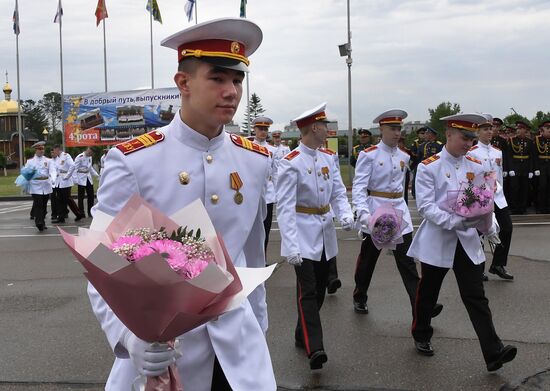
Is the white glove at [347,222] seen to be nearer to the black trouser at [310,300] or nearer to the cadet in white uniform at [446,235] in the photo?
the black trouser at [310,300]

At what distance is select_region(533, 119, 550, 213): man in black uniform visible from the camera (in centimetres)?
1480

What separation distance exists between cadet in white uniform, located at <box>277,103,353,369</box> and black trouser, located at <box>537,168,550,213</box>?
1055 centimetres

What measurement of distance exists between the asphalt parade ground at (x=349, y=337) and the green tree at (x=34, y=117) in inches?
4081

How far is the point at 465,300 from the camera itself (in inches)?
192

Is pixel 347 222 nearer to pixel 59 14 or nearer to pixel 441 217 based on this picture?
pixel 441 217

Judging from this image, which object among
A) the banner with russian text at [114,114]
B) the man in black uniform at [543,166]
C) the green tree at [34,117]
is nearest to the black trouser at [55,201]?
the banner with russian text at [114,114]

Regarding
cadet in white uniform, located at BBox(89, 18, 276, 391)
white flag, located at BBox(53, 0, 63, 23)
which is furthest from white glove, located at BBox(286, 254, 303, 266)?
white flag, located at BBox(53, 0, 63, 23)

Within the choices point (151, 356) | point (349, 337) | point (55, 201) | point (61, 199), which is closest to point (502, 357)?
point (349, 337)

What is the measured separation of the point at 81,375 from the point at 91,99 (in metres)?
24.4

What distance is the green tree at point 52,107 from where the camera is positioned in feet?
360

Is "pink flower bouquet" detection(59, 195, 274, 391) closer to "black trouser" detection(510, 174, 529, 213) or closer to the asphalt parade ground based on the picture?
the asphalt parade ground

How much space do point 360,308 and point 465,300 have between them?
1821 mm

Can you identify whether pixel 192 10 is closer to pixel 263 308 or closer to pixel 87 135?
pixel 87 135

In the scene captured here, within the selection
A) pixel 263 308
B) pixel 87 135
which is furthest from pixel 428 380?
pixel 87 135
